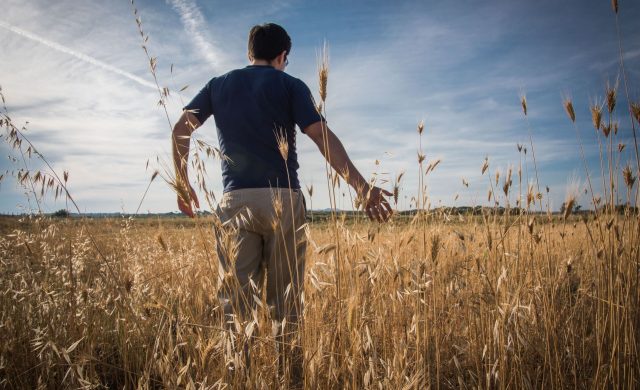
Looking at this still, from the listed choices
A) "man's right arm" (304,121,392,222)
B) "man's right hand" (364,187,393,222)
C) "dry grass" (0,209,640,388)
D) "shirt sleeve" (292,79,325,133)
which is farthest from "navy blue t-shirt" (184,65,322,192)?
"man's right hand" (364,187,393,222)

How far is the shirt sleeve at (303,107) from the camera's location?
198cm

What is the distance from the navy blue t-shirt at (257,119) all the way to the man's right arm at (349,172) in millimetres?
123

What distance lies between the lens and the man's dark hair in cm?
225

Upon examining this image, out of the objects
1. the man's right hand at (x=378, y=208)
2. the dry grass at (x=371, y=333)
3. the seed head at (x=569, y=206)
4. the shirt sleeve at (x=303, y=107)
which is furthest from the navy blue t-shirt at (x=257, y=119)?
the seed head at (x=569, y=206)

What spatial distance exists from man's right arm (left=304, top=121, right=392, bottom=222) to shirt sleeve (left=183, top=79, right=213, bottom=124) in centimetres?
78

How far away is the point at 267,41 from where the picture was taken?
2252 millimetres

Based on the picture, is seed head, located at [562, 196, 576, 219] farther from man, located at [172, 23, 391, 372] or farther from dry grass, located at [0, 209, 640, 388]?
man, located at [172, 23, 391, 372]

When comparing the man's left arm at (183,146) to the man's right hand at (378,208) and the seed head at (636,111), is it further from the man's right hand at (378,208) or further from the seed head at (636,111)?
the seed head at (636,111)

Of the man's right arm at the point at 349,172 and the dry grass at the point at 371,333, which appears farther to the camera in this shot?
the man's right arm at the point at 349,172

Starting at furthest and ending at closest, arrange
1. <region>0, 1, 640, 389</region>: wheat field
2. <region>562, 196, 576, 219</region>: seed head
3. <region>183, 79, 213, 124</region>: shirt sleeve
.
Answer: <region>183, 79, 213, 124</region>: shirt sleeve < <region>562, 196, 576, 219</region>: seed head < <region>0, 1, 640, 389</region>: wheat field

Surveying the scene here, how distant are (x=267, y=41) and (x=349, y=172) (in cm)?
120

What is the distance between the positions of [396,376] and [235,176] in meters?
1.45

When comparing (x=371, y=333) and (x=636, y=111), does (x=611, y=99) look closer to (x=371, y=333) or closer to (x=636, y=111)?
(x=636, y=111)

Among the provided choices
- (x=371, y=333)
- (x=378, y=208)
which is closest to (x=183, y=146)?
(x=378, y=208)
